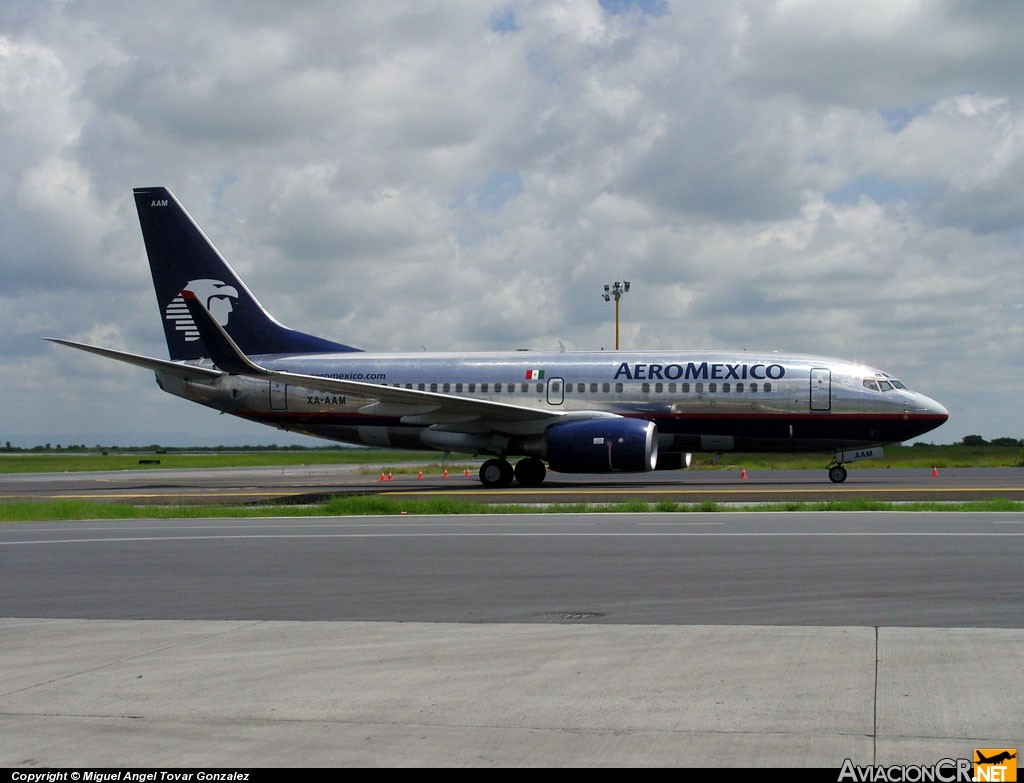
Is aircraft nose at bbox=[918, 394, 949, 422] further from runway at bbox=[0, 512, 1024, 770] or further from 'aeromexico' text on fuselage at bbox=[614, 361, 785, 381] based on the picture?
runway at bbox=[0, 512, 1024, 770]

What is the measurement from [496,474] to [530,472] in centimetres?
116

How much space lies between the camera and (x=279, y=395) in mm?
32562

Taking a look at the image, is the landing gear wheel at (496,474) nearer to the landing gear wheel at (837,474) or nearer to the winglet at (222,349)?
the winglet at (222,349)

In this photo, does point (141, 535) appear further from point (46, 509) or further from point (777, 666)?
point (777, 666)

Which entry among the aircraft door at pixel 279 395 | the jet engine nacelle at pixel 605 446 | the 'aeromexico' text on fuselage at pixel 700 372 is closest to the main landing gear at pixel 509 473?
the jet engine nacelle at pixel 605 446

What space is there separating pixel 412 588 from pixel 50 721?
17.6 ft

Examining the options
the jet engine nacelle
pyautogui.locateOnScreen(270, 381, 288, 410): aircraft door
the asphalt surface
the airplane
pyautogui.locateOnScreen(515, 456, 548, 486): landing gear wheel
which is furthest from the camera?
pyautogui.locateOnScreen(270, 381, 288, 410): aircraft door

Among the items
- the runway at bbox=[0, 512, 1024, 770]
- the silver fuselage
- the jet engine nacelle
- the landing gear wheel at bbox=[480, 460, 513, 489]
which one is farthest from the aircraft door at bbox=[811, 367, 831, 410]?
the runway at bbox=[0, 512, 1024, 770]

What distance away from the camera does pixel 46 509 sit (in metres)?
23.4

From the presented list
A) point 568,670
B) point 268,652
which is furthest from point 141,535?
point 568,670
